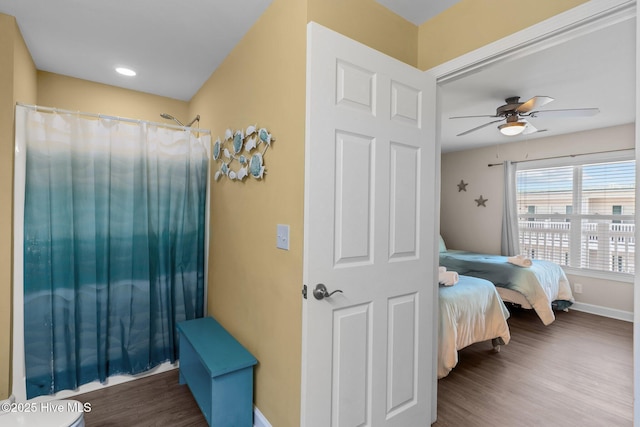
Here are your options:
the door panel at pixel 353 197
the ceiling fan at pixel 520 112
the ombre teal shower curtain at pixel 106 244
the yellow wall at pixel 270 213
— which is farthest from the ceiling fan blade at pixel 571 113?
the ombre teal shower curtain at pixel 106 244

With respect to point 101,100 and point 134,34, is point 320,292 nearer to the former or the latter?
point 134,34

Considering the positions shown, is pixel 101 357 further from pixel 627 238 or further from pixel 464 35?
pixel 627 238

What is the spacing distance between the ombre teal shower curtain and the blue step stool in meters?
0.62

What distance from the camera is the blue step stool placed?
1.64 metres

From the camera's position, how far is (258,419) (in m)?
1.77

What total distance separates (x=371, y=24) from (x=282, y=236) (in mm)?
1229

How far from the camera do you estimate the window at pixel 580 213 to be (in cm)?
389

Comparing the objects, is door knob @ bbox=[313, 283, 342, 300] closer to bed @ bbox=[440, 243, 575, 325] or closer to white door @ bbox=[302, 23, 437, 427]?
white door @ bbox=[302, 23, 437, 427]

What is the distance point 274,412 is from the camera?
64.1 inches

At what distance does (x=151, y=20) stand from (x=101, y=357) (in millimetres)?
2305

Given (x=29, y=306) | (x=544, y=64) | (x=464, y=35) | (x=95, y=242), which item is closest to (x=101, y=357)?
(x=29, y=306)

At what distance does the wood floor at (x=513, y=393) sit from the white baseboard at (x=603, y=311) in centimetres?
89

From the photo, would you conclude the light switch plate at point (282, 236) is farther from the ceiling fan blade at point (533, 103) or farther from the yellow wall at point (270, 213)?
the ceiling fan blade at point (533, 103)

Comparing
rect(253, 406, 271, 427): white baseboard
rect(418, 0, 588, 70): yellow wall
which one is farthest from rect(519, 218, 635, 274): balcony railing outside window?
rect(253, 406, 271, 427): white baseboard
